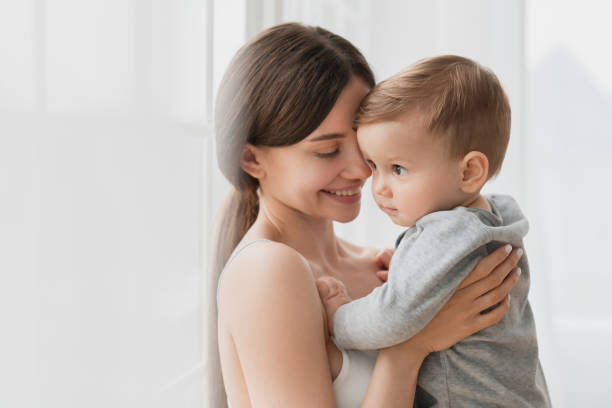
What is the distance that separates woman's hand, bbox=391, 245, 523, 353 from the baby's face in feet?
0.48

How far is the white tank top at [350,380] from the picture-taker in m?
1.13

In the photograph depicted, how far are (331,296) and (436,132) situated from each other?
398 millimetres

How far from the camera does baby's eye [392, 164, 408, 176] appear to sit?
1126 mm

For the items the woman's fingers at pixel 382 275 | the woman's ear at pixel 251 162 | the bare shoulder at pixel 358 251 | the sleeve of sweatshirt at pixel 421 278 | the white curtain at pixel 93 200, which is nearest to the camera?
the white curtain at pixel 93 200

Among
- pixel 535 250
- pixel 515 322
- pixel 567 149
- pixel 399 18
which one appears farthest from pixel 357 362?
pixel 399 18

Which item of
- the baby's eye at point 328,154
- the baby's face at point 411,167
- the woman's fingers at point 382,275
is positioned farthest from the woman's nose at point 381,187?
the woman's fingers at point 382,275

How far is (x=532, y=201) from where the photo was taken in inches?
91.9

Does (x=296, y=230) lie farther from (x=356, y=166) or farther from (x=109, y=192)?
(x=109, y=192)

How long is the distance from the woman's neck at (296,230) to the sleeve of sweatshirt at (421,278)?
0.33 m

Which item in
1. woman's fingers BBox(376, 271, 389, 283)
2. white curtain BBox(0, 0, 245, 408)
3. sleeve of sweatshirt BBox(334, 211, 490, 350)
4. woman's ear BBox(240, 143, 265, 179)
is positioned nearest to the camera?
white curtain BBox(0, 0, 245, 408)

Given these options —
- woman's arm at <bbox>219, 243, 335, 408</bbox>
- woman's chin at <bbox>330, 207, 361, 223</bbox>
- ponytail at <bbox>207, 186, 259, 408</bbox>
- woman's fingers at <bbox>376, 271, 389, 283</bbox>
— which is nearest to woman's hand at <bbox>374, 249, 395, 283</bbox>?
Result: woman's fingers at <bbox>376, 271, 389, 283</bbox>

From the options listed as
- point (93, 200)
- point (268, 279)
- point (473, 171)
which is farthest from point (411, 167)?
point (93, 200)

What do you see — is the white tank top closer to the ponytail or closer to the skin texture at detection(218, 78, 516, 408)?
the skin texture at detection(218, 78, 516, 408)

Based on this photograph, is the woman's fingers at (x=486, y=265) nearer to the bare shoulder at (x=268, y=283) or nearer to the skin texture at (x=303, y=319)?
the skin texture at (x=303, y=319)
